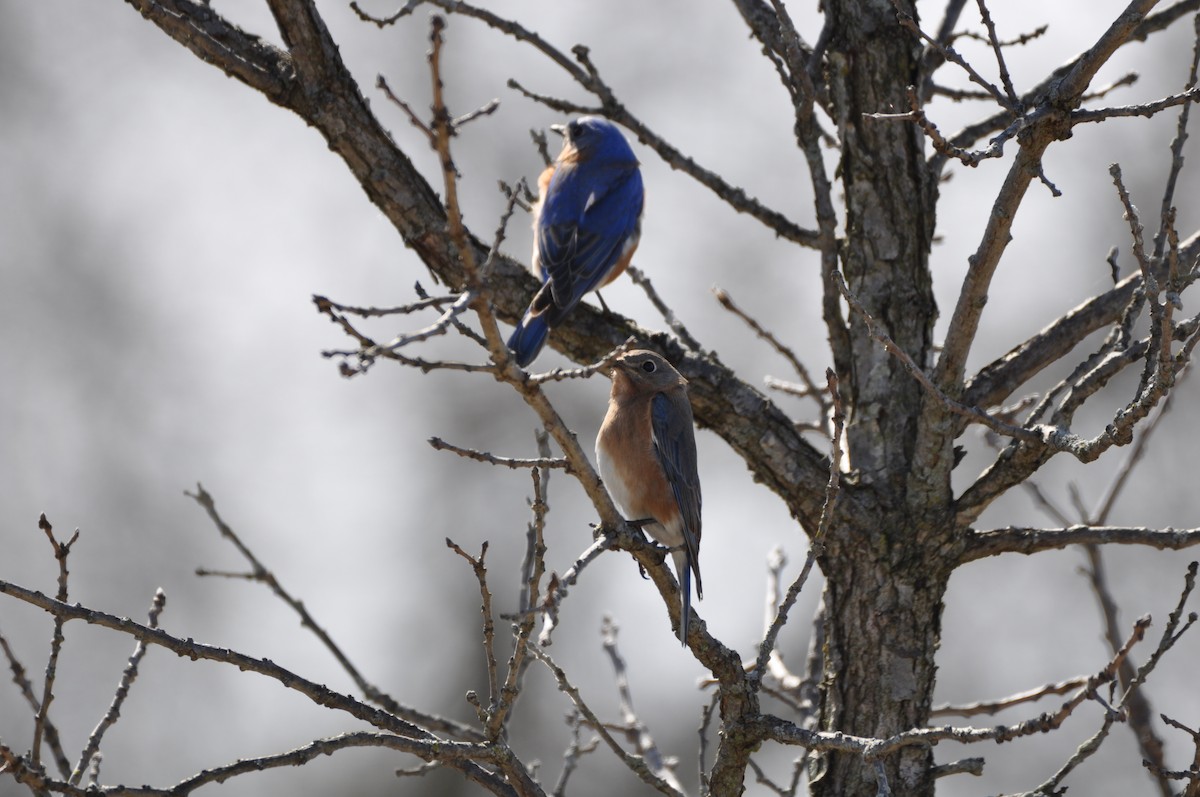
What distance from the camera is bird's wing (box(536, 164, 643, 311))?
506 centimetres

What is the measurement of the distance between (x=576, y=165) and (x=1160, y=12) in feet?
9.49

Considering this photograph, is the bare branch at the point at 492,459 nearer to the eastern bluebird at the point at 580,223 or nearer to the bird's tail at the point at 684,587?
the bird's tail at the point at 684,587

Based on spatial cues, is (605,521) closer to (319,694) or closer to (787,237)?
(319,694)

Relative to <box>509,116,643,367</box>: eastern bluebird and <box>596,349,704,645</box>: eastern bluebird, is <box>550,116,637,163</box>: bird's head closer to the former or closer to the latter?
<box>509,116,643,367</box>: eastern bluebird

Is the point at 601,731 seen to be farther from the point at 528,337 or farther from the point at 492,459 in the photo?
the point at 528,337

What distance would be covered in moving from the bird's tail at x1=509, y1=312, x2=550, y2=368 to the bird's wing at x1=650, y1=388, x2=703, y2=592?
1.64ft

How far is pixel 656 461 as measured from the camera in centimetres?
444

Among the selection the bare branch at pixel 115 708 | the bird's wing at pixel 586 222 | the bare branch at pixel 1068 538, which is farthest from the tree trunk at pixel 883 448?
the bare branch at pixel 115 708

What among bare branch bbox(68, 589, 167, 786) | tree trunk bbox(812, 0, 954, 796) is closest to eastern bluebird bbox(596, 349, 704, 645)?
tree trunk bbox(812, 0, 954, 796)

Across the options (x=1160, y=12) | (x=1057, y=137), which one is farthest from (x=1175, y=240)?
(x=1160, y=12)

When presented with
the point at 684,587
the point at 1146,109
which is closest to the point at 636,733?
the point at 684,587

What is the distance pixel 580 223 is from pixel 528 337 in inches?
61.3

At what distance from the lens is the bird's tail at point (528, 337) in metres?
4.20

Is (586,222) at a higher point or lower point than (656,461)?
higher
